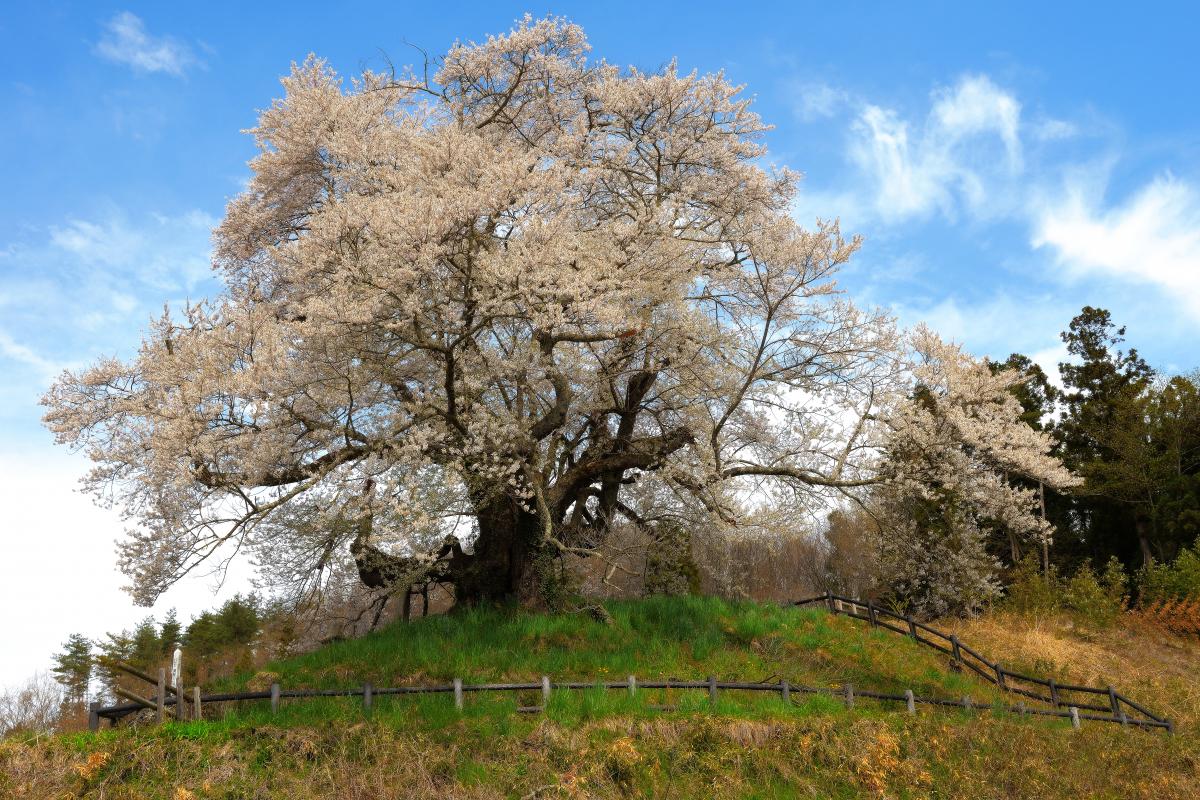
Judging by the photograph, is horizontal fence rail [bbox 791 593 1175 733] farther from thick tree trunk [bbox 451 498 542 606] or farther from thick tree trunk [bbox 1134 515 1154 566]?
thick tree trunk [bbox 1134 515 1154 566]

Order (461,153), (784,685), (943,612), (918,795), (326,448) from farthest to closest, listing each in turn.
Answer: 1. (943,612)
2. (326,448)
3. (461,153)
4. (784,685)
5. (918,795)

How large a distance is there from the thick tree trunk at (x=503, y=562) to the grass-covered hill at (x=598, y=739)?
871 mm

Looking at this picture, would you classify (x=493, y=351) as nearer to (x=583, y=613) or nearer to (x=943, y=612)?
(x=583, y=613)

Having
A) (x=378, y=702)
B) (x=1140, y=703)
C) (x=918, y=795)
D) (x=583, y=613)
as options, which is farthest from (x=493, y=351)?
(x=1140, y=703)

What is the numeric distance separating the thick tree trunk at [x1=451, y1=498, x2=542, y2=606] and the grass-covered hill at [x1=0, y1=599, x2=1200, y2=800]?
2.86 ft

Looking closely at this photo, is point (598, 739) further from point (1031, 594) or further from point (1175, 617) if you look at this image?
point (1175, 617)

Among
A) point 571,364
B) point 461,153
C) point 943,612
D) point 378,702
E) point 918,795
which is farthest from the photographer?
point 943,612

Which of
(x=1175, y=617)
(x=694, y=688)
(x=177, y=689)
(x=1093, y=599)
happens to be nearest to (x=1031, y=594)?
(x=1093, y=599)

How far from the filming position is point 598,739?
399 inches

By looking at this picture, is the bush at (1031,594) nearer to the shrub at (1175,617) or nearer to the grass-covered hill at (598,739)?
the shrub at (1175,617)

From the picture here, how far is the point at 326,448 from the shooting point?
14336 millimetres

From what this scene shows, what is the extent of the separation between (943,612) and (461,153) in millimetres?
20619

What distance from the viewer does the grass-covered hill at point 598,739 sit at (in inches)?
353

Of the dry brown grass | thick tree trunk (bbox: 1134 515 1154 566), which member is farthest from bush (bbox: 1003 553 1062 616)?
thick tree trunk (bbox: 1134 515 1154 566)
